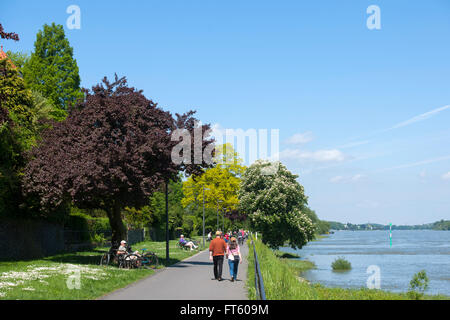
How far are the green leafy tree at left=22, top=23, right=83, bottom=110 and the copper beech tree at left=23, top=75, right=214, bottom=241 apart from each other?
24.4 meters

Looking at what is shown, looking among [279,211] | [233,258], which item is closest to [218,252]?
[233,258]

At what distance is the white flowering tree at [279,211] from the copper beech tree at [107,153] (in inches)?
1137

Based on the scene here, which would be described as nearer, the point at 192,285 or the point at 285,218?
the point at 192,285

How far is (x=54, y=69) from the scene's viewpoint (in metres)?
50.2

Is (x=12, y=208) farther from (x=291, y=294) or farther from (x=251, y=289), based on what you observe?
(x=291, y=294)

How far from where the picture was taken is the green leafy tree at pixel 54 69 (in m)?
49.5

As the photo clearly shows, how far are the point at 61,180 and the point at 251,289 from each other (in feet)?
38.3

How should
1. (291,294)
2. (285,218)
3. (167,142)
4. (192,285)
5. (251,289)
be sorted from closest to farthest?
(291,294), (251,289), (192,285), (167,142), (285,218)

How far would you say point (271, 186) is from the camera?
186ft

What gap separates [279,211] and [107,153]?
112ft

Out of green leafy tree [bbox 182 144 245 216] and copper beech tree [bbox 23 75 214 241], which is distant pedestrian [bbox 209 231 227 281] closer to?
copper beech tree [bbox 23 75 214 241]

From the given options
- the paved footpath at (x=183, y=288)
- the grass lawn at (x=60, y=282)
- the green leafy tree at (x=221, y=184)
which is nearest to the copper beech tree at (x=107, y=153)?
the grass lawn at (x=60, y=282)

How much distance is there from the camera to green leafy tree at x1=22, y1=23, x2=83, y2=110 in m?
49.5
